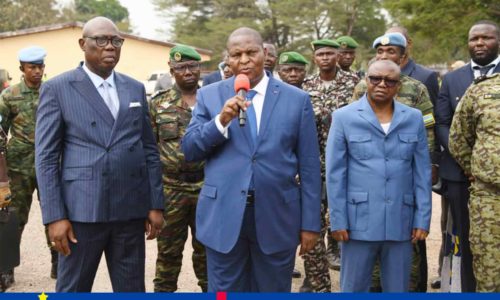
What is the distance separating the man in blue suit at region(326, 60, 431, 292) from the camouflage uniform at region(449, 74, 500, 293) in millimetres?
379

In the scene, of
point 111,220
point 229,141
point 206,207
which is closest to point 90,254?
point 111,220

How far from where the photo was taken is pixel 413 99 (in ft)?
16.1

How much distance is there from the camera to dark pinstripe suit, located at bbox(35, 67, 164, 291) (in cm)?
357

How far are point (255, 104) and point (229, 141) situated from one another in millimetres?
260

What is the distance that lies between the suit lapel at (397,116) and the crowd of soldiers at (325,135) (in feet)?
1.70

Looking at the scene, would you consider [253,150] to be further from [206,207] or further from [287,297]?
[287,297]

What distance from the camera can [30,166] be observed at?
6.06 meters

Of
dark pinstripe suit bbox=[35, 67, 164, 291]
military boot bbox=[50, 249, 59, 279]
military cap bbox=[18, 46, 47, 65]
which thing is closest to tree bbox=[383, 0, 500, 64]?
military cap bbox=[18, 46, 47, 65]

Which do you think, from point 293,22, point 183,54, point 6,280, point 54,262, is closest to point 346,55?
point 183,54

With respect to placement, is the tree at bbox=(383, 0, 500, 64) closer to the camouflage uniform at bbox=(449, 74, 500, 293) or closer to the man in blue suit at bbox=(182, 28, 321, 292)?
the camouflage uniform at bbox=(449, 74, 500, 293)

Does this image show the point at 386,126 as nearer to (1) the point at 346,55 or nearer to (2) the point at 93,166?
(2) the point at 93,166

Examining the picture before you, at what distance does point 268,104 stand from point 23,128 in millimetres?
3487

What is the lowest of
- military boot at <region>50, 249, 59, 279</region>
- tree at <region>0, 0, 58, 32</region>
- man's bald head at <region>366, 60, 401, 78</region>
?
military boot at <region>50, 249, 59, 279</region>

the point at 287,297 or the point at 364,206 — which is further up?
the point at 364,206
